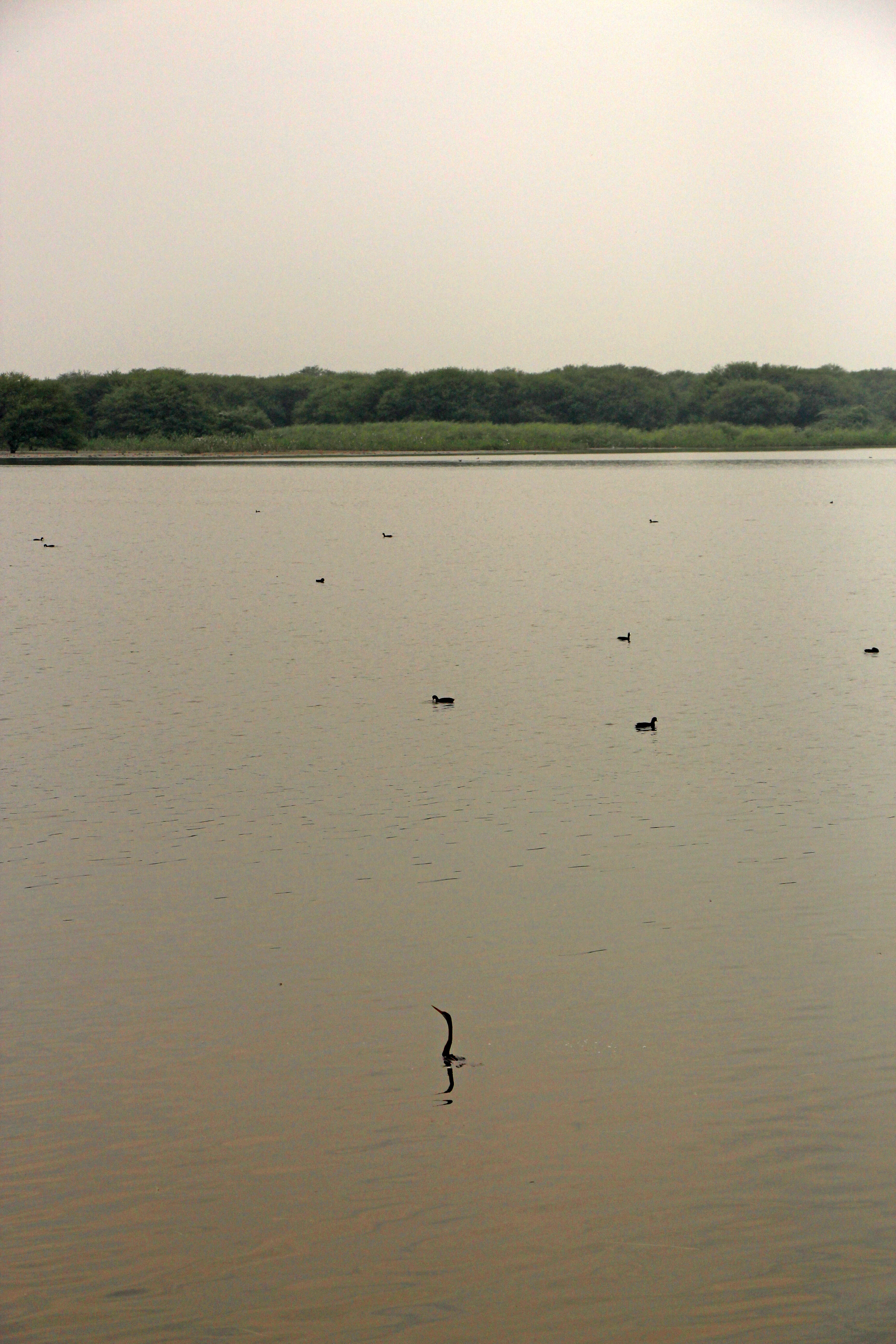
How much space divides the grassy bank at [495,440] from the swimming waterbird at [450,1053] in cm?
15117

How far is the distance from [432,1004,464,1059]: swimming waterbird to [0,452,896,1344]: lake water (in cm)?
6

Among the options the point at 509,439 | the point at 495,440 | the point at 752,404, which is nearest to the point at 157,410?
the point at 495,440

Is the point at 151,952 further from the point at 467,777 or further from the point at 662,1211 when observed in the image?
the point at 467,777

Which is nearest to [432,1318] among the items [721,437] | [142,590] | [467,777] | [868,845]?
[868,845]

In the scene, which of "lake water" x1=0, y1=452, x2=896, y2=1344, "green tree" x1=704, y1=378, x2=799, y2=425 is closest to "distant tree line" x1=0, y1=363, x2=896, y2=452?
"green tree" x1=704, y1=378, x2=799, y2=425

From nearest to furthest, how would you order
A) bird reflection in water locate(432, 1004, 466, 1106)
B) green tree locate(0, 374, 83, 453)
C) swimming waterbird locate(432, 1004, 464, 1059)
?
bird reflection in water locate(432, 1004, 466, 1106) < swimming waterbird locate(432, 1004, 464, 1059) < green tree locate(0, 374, 83, 453)

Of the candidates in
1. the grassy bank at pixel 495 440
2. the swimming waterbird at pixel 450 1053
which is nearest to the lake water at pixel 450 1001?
the swimming waterbird at pixel 450 1053

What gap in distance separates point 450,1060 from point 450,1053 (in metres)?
0.11

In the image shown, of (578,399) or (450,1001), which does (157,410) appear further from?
(450,1001)

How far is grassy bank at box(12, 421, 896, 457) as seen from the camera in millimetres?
158875

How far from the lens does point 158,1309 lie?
6027 millimetres

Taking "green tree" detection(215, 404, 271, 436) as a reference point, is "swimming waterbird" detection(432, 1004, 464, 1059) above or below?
below

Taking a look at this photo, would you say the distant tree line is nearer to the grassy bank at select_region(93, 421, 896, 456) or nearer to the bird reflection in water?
the grassy bank at select_region(93, 421, 896, 456)

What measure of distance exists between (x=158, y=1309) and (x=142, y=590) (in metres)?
33.0
